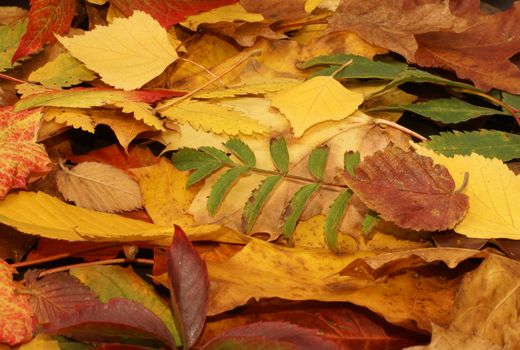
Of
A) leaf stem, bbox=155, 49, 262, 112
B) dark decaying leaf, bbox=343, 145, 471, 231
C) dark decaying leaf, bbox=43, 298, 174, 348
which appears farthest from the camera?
leaf stem, bbox=155, 49, 262, 112

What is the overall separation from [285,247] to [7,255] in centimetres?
24

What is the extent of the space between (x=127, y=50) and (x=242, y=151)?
0.54ft

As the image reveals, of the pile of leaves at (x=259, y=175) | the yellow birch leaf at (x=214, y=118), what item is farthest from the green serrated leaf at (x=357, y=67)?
the yellow birch leaf at (x=214, y=118)

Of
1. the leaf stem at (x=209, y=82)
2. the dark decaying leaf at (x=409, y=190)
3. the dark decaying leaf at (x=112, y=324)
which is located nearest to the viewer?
the dark decaying leaf at (x=112, y=324)

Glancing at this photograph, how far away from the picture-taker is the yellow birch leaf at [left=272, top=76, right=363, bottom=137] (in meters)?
0.68

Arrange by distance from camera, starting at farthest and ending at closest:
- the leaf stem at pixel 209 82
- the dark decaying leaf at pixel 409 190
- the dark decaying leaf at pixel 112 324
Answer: the leaf stem at pixel 209 82, the dark decaying leaf at pixel 409 190, the dark decaying leaf at pixel 112 324

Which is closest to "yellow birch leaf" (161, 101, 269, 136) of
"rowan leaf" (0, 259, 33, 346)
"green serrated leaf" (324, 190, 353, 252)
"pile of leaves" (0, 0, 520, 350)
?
"pile of leaves" (0, 0, 520, 350)

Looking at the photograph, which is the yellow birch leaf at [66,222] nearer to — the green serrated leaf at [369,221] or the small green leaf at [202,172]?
the small green leaf at [202,172]

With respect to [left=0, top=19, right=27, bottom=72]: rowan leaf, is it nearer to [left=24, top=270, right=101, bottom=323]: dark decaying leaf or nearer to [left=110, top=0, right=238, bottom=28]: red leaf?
[left=110, top=0, right=238, bottom=28]: red leaf

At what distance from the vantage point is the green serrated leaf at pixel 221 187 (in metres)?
0.65

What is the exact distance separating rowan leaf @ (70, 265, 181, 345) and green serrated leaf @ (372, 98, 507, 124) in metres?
0.30

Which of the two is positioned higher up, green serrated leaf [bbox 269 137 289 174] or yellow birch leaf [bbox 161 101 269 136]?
yellow birch leaf [bbox 161 101 269 136]

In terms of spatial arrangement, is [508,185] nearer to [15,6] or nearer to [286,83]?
[286,83]

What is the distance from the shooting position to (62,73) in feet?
2.45
